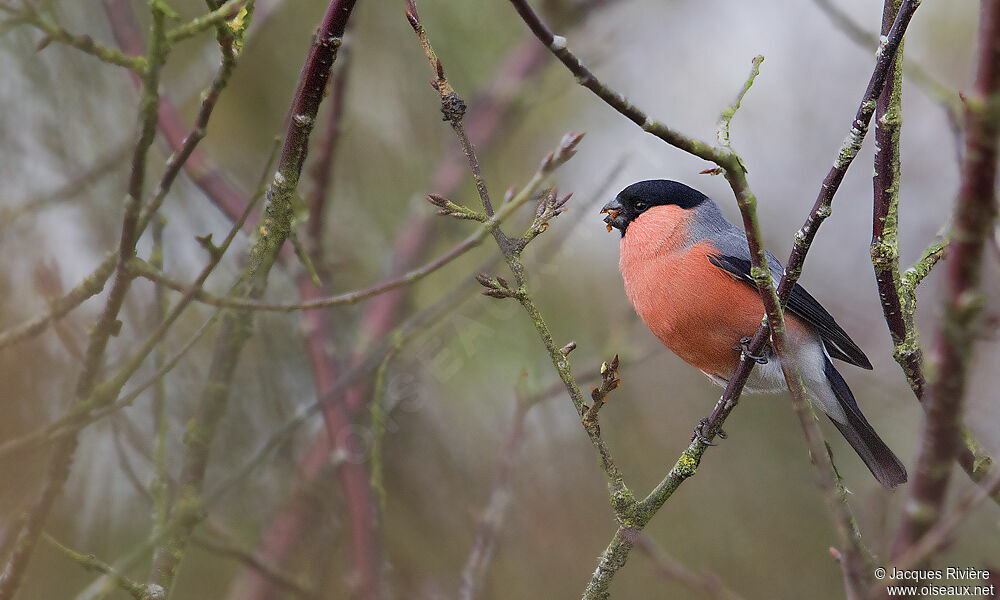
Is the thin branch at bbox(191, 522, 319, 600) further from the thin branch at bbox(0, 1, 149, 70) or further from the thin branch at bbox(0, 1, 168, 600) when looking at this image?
the thin branch at bbox(0, 1, 149, 70)

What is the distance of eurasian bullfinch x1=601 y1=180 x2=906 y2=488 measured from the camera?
11.4 ft

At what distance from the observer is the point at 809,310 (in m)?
3.56

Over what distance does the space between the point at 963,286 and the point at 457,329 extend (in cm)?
329

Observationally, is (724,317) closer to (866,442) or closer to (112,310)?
(866,442)

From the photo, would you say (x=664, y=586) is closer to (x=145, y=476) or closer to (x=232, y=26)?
(x=145, y=476)

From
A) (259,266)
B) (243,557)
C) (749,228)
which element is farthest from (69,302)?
(749,228)

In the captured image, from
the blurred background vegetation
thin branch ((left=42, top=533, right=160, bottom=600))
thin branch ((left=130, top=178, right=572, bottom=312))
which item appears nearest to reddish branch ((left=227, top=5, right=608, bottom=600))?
the blurred background vegetation

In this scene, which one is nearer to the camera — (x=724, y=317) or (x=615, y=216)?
(x=724, y=317)

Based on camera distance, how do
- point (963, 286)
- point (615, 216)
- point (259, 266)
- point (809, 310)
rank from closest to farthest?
point (963, 286) < point (259, 266) < point (809, 310) < point (615, 216)

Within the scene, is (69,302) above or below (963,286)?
above

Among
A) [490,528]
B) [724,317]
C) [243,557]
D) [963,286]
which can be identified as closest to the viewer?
[963,286]

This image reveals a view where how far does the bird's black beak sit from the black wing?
584 mm

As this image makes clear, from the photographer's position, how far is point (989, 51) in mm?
886

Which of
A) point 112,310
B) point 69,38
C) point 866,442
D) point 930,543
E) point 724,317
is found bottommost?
point 930,543
